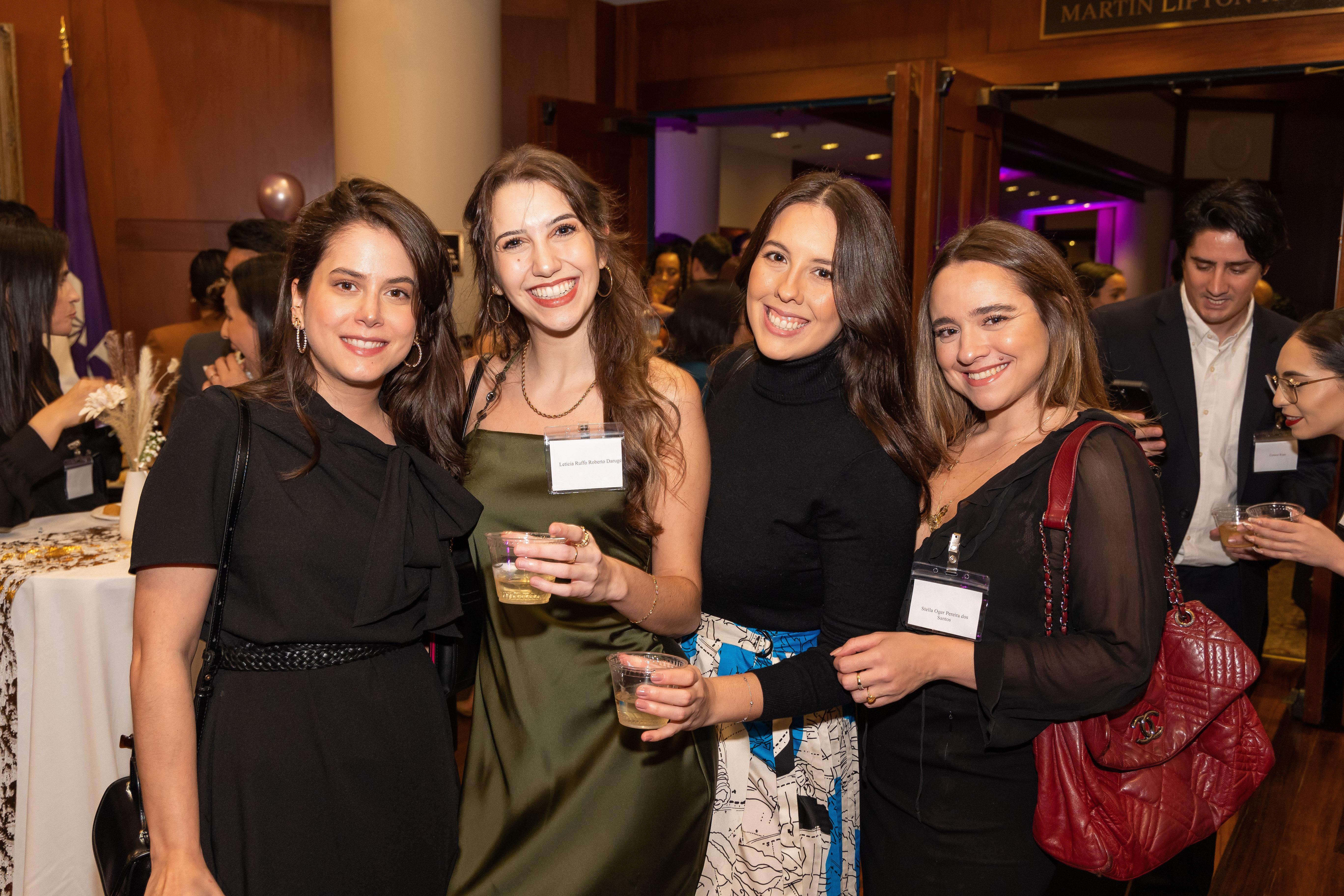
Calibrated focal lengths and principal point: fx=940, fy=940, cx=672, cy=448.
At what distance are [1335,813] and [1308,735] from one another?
78 cm

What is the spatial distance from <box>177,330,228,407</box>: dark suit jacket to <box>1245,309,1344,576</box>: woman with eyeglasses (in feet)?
13.0

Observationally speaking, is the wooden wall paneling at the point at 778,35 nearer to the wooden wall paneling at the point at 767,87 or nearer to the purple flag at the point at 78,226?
the wooden wall paneling at the point at 767,87

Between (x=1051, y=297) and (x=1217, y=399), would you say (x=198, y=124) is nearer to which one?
(x=1217, y=399)

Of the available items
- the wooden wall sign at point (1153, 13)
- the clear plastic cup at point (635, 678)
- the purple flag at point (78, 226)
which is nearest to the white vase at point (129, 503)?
the clear plastic cup at point (635, 678)

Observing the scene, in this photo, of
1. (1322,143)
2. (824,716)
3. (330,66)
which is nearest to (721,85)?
(330,66)

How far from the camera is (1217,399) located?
3.30 metres

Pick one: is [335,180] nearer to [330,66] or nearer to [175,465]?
[330,66]

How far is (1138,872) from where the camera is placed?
1.55m

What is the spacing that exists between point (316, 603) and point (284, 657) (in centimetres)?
10

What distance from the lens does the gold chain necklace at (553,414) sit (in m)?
1.87

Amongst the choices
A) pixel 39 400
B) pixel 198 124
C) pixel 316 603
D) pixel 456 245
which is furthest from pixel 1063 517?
pixel 198 124

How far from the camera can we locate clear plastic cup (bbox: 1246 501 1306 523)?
7.93ft

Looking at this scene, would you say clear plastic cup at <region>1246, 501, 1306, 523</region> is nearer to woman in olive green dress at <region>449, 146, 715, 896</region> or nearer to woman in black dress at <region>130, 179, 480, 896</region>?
woman in olive green dress at <region>449, 146, 715, 896</region>

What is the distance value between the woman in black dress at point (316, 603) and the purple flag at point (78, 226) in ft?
16.9
